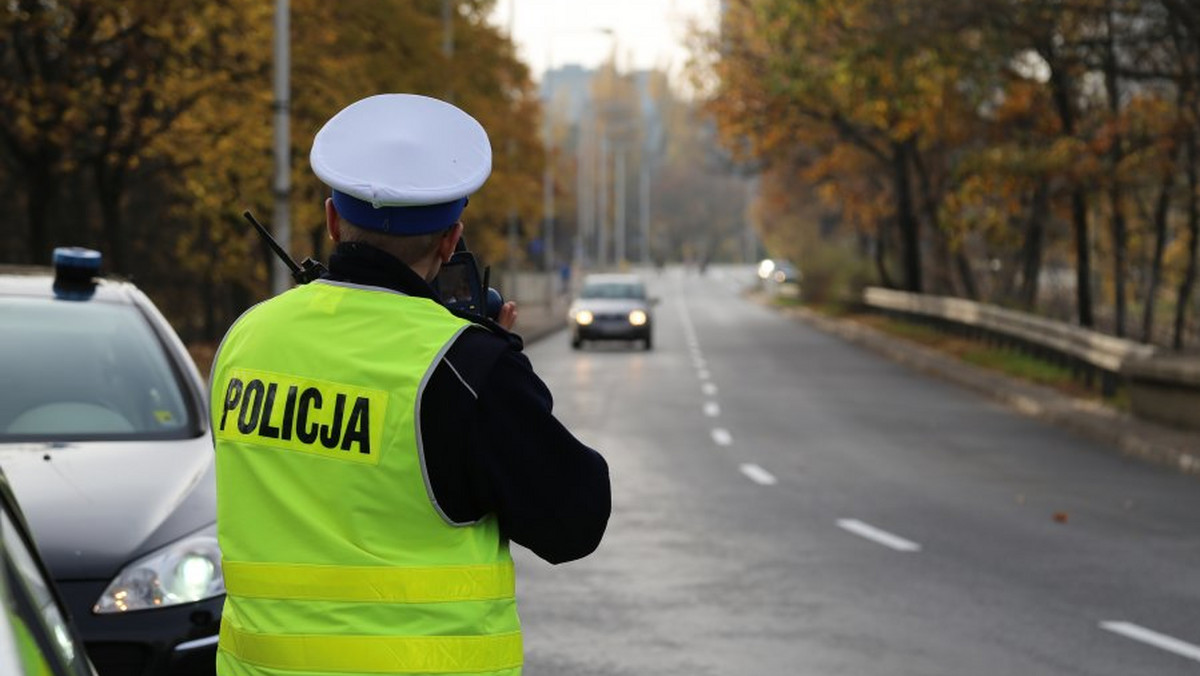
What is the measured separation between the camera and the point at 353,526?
3326 millimetres

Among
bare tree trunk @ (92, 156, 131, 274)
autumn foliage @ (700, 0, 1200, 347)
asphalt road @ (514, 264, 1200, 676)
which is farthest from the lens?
bare tree trunk @ (92, 156, 131, 274)

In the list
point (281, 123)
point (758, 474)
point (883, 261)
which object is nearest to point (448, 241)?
point (758, 474)

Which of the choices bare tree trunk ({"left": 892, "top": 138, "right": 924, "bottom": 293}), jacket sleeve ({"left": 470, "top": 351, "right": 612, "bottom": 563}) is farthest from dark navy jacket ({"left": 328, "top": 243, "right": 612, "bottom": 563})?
bare tree trunk ({"left": 892, "top": 138, "right": 924, "bottom": 293})

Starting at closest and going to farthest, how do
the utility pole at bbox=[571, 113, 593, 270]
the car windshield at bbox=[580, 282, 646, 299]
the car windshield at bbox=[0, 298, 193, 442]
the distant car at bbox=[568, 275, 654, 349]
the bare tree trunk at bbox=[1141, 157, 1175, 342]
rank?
the car windshield at bbox=[0, 298, 193, 442] → the bare tree trunk at bbox=[1141, 157, 1175, 342] → the distant car at bbox=[568, 275, 654, 349] → the car windshield at bbox=[580, 282, 646, 299] → the utility pole at bbox=[571, 113, 593, 270]

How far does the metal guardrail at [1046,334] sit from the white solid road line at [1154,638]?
12631mm

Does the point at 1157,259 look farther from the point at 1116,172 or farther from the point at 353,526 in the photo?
the point at 353,526

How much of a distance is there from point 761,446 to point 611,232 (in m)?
173

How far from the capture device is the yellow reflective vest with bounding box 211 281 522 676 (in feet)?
10.8

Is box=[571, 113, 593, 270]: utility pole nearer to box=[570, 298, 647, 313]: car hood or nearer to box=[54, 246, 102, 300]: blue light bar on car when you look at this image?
box=[570, 298, 647, 313]: car hood

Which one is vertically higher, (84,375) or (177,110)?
(177,110)

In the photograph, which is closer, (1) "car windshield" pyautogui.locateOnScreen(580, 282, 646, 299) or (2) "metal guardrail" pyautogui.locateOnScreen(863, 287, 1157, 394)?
(2) "metal guardrail" pyautogui.locateOnScreen(863, 287, 1157, 394)

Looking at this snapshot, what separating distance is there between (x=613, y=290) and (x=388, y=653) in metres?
41.7

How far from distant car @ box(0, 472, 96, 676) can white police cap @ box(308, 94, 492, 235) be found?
0.72m

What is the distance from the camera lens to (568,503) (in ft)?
11.2
